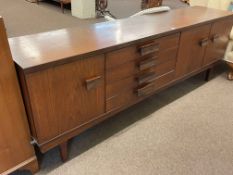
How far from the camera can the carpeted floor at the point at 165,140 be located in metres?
1.27

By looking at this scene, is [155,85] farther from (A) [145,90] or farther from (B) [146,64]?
(B) [146,64]

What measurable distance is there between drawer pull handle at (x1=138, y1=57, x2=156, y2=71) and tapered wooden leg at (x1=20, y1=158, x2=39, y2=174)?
2.61 feet

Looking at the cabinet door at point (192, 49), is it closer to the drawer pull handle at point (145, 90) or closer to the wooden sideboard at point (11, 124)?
the drawer pull handle at point (145, 90)

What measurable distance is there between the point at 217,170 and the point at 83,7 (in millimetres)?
3301

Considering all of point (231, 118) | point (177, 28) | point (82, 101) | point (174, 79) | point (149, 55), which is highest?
point (177, 28)

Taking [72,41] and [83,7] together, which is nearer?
[72,41]

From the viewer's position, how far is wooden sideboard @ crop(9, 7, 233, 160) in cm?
102

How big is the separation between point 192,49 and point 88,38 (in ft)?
2.89

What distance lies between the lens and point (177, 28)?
4.98 ft

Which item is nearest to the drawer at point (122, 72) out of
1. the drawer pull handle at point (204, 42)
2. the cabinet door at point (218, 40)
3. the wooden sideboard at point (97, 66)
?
the wooden sideboard at point (97, 66)

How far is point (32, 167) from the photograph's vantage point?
1.19 m

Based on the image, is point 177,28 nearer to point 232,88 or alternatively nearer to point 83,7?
point 232,88

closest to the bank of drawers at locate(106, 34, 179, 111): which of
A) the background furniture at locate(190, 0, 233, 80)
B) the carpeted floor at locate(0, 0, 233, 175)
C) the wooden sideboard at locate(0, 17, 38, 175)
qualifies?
the carpeted floor at locate(0, 0, 233, 175)

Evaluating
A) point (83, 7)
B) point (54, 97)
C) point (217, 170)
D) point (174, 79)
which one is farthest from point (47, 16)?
point (217, 170)
